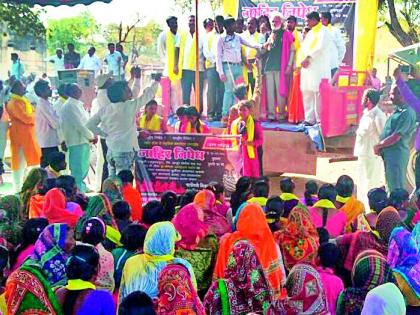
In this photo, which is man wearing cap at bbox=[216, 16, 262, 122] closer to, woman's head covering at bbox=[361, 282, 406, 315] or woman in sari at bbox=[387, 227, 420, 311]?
woman in sari at bbox=[387, 227, 420, 311]

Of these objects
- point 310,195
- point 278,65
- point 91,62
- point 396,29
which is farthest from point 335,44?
point 91,62

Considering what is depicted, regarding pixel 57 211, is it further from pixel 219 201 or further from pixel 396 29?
pixel 396 29

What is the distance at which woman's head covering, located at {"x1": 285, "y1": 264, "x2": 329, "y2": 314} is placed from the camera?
3.59 meters

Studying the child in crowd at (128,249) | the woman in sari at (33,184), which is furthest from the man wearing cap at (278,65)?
the child in crowd at (128,249)

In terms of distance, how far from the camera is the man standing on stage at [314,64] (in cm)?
750

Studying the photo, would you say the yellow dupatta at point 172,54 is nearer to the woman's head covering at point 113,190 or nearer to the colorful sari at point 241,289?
the woman's head covering at point 113,190

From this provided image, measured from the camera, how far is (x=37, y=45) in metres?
9.39

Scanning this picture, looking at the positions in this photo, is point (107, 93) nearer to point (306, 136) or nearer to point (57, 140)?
point (57, 140)

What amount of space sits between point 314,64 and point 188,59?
1.59m

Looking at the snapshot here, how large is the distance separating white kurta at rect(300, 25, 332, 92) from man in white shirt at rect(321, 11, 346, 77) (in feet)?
0.14

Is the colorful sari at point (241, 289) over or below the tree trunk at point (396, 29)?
below

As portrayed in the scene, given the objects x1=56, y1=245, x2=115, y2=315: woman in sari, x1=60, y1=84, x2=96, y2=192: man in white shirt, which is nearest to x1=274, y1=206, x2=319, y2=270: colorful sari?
x1=56, y1=245, x2=115, y2=315: woman in sari

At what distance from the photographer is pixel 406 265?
3881 mm

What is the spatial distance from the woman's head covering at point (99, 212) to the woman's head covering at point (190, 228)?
651 millimetres
